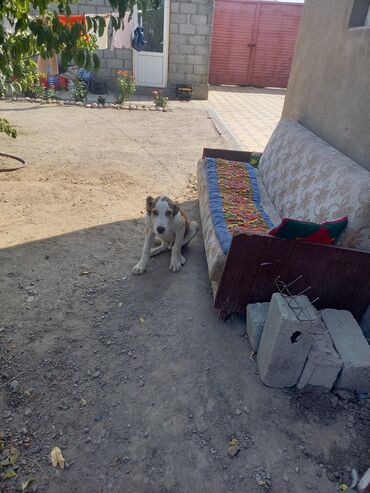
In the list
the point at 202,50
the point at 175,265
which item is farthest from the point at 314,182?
the point at 202,50

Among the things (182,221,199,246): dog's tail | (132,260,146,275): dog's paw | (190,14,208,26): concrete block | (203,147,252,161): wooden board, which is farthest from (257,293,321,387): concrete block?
(190,14,208,26): concrete block

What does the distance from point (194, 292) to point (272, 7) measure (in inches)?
783

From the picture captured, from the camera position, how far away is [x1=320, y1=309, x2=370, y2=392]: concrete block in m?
2.83

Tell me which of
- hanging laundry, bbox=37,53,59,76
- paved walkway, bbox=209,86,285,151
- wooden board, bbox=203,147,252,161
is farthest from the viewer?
hanging laundry, bbox=37,53,59,76

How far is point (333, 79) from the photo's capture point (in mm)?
4703

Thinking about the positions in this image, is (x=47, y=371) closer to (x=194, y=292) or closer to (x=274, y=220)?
(x=194, y=292)

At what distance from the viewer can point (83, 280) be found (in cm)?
418

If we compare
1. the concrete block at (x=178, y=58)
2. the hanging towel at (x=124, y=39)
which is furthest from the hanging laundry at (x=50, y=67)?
the concrete block at (x=178, y=58)

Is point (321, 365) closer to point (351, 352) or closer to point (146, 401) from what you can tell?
point (351, 352)

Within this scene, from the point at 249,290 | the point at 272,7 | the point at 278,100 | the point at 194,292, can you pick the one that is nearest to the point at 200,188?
the point at 194,292

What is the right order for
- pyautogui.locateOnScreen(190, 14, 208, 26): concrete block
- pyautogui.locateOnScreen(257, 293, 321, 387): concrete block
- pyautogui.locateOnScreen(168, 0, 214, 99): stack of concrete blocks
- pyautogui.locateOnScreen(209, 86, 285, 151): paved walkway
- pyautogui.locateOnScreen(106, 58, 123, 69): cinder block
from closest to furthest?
pyautogui.locateOnScreen(257, 293, 321, 387): concrete block
pyautogui.locateOnScreen(209, 86, 285, 151): paved walkway
pyautogui.locateOnScreen(168, 0, 214, 99): stack of concrete blocks
pyautogui.locateOnScreen(190, 14, 208, 26): concrete block
pyautogui.locateOnScreen(106, 58, 123, 69): cinder block

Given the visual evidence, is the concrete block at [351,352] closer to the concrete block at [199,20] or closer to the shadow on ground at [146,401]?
the shadow on ground at [146,401]

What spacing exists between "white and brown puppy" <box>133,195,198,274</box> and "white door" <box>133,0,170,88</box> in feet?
39.4

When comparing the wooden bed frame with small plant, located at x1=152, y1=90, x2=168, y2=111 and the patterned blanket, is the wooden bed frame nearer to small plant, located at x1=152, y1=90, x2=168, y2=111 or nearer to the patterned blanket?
the patterned blanket
